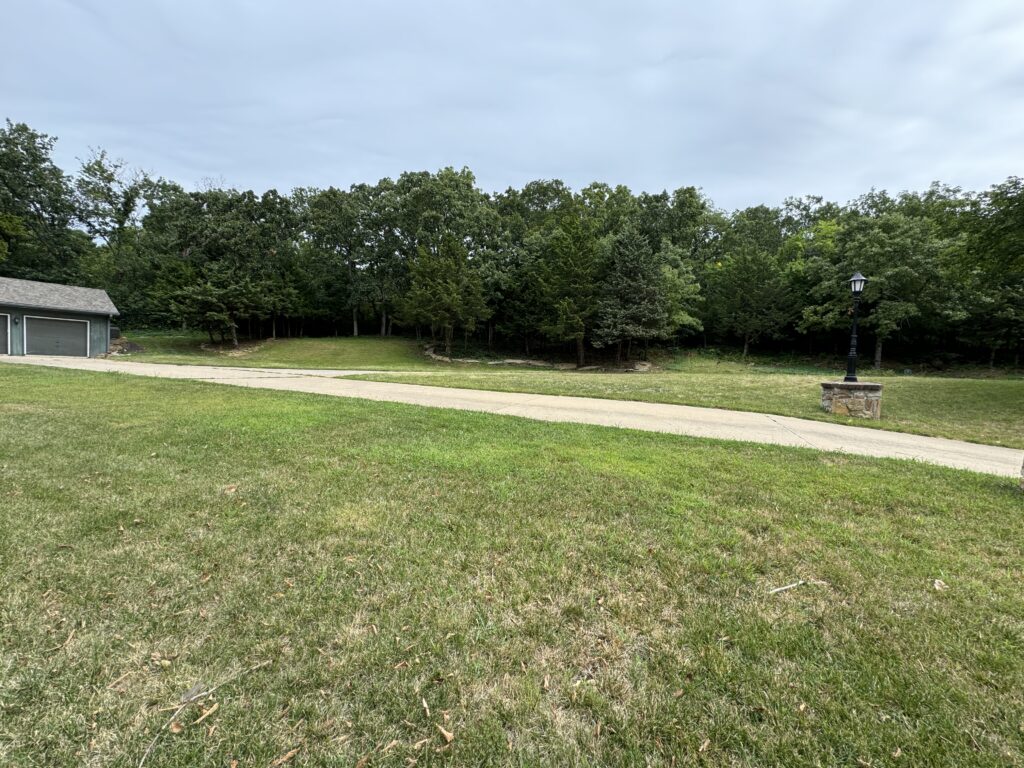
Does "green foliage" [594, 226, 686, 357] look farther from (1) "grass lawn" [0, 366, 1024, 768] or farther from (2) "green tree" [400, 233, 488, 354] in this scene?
(1) "grass lawn" [0, 366, 1024, 768]

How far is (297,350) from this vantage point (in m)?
30.9

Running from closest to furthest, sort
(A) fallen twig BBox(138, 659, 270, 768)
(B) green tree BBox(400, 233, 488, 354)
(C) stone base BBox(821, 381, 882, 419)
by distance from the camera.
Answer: (A) fallen twig BBox(138, 659, 270, 768), (C) stone base BBox(821, 381, 882, 419), (B) green tree BBox(400, 233, 488, 354)

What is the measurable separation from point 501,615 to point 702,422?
20.7 ft

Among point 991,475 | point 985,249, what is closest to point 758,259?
point 985,249

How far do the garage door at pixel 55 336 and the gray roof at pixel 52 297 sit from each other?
89 centimetres

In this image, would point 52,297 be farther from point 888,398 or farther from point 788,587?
point 888,398

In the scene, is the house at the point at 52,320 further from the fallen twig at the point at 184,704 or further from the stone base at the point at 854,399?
the stone base at the point at 854,399

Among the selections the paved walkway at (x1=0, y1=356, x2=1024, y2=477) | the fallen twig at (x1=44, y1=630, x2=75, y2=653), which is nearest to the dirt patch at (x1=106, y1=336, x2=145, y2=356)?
the paved walkway at (x1=0, y1=356, x2=1024, y2=477)

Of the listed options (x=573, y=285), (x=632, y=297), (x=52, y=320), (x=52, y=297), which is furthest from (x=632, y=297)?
(x=52, y=297)

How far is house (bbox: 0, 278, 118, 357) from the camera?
2192cm

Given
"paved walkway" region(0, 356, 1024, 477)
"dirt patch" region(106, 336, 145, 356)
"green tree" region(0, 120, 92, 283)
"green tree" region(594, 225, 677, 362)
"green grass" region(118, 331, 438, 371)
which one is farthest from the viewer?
"green tree" region(0, 120, 92, 283)

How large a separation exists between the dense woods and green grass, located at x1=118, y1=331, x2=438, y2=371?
69.5 inches

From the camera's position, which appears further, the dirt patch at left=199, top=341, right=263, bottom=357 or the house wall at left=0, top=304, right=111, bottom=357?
the dirt patch at left=199, top=341, right=263, bottom=357

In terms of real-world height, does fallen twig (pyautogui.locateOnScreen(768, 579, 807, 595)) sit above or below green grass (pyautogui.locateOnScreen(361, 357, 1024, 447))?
below
